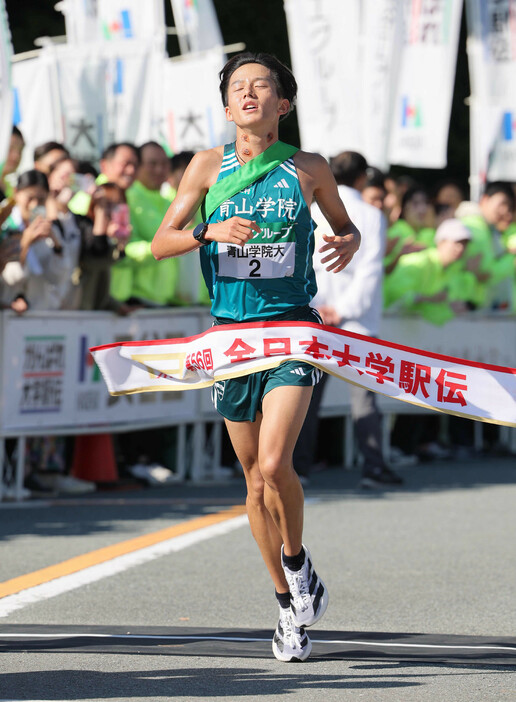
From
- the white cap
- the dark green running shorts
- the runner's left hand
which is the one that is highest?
the runner's left hand

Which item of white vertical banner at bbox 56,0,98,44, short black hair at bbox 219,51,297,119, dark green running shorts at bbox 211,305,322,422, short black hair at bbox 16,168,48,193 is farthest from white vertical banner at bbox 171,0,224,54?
dark green running shorts at bbox 211,305,322,422

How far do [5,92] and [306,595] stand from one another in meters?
→ 6.71

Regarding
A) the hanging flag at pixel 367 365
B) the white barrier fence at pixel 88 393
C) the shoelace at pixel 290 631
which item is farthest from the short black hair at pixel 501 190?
the shoelace at pixel 290 631

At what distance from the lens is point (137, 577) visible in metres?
7.04

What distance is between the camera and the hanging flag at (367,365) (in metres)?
5.29

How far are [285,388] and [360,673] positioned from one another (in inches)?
41.0

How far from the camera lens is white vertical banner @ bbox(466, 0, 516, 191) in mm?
18734

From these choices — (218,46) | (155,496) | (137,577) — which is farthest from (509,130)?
(137,577)

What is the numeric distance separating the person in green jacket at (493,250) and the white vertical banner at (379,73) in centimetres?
219

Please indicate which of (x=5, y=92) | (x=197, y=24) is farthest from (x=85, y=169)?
(x=197, y=24)

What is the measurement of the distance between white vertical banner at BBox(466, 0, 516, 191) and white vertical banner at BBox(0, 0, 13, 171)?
8854mm

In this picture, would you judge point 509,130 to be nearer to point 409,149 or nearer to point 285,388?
point 409,149

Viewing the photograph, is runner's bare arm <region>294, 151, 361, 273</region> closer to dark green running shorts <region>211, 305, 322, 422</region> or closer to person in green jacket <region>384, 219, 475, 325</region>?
dark green running shorts <region>211, 305, 322, 422</region>

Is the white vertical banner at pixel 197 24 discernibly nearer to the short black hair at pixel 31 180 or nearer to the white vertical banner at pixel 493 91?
the white vertical banner at pixel 493 91
